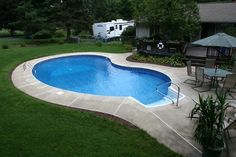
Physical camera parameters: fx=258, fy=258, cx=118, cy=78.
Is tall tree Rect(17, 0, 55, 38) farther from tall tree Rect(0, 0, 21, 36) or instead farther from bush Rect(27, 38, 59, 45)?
tall tree Rect(0, 0, 21, 36)

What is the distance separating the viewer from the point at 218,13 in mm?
23734

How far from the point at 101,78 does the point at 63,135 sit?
32.5 ft

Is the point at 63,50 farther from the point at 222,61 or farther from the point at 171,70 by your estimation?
the point at 222,61

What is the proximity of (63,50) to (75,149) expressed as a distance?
19718 millimetres

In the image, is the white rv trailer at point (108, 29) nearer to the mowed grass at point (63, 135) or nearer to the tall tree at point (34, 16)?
the tall tree at point (34, 16)

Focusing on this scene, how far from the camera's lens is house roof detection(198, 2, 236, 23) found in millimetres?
21922

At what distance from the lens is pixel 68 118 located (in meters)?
8.60

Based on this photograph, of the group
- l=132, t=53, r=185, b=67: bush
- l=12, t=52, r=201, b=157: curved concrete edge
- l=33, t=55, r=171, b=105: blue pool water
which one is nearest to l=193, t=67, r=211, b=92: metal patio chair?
l=33, t=55, r=171, b=105: blue pool water

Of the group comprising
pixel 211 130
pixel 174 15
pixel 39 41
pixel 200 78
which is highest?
pixel 174 15

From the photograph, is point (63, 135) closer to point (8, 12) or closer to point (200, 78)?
point (200, 78)

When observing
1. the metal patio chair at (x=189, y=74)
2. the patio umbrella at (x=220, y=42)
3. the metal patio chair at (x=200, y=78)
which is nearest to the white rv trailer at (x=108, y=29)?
the metal patio chair at (x=189, y=74)

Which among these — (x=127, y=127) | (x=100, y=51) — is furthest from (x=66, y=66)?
(x=127, y=127)

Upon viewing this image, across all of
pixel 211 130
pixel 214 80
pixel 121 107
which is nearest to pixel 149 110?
pixel 121 107

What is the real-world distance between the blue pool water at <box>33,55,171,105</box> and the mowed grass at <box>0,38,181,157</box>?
4.12 m
